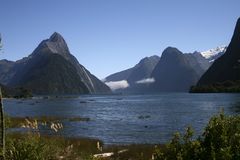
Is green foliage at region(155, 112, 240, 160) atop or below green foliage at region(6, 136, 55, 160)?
atop

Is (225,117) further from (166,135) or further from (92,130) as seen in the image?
(92,130)

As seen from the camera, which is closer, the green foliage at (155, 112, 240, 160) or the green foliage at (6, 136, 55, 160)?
the green foliage at (155, 112, 240, 160)

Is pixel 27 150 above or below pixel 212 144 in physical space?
below

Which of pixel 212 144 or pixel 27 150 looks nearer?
pixel 212 144

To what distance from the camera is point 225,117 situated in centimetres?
1270

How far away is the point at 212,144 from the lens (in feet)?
37.5

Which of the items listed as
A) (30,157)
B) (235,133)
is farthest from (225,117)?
(30,157)

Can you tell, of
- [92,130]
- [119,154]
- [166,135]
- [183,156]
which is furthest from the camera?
[92,130]

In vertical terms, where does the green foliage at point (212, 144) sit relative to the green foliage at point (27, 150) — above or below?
above

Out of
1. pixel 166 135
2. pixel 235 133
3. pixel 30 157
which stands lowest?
pixel 166 135

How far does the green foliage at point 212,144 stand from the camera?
1127 centimetres

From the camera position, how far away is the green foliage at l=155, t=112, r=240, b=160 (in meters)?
11.3

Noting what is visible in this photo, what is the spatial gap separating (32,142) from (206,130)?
26.9ft

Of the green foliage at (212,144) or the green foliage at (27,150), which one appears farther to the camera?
the green foliage at (27,150)
